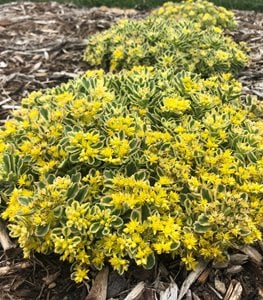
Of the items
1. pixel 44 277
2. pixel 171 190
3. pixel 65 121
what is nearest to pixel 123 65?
pixel 65 121

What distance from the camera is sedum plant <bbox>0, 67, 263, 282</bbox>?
2.48 metres

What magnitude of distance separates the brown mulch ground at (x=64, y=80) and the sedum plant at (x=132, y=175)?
0.13 m

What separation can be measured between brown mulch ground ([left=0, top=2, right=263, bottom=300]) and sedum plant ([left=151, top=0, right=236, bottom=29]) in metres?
0.26

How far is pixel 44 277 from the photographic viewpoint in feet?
8.76

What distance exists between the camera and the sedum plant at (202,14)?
5316 millimetres

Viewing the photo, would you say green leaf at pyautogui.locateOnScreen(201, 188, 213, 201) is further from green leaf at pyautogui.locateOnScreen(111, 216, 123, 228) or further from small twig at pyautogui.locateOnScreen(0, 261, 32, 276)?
small twig at pyautogui.locateOnScreen(0, 261, 32, 276)

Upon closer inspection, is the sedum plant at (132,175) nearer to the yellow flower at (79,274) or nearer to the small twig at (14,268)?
the yellow flower at (79,274)

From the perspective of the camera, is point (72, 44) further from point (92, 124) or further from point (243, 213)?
point (243, 213)

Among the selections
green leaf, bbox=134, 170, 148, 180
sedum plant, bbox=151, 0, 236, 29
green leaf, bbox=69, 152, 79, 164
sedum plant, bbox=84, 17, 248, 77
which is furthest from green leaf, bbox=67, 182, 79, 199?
sedum plant, bbox=151, 0, 236, 29

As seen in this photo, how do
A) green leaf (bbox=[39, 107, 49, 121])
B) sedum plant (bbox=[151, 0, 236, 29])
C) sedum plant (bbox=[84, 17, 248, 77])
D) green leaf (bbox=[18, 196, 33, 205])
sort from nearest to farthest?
green leaf (bbox=[18, 196, 33, 205]), green leaf (bbox=[39, 107, 49, 121]), sedum plant (bbox=[84, 17, 248, 77]), sedum plant (bbox=[151, 0, 236, 29])

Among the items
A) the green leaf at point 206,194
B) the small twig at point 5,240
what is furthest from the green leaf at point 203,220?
the small twig at point 5,240

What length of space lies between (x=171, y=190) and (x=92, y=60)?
2455 millimetres

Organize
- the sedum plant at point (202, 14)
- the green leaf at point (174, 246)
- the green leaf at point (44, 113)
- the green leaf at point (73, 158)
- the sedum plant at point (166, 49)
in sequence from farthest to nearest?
the sedum plant at point (202, 14) < the sedum plant at point (166, 49) < the green leaf at point (44, 113) < the green leaf at point (73, 158) < the green leaf at point (174, 246)

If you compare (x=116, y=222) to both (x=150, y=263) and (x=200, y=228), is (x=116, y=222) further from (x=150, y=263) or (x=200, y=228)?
(x=200, y=228)
